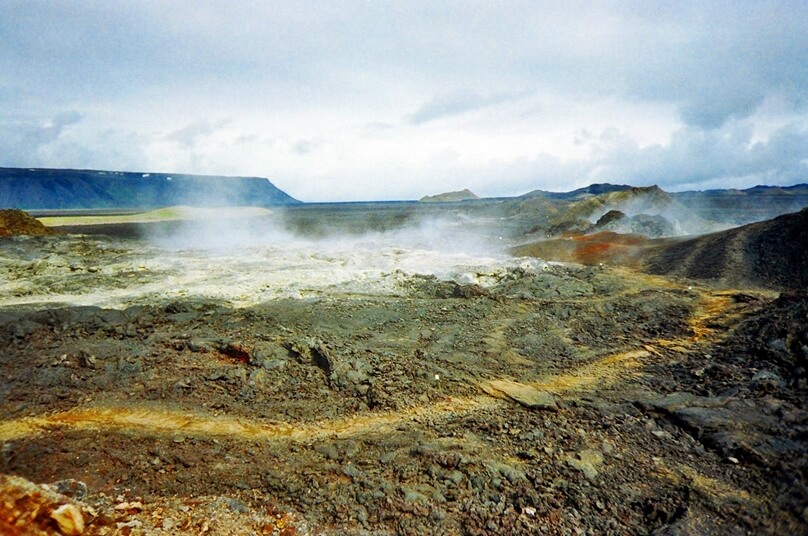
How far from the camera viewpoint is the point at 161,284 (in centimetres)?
1563

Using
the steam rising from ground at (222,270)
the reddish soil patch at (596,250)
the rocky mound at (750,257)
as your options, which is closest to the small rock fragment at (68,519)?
the steam rising from ground at (222,270)

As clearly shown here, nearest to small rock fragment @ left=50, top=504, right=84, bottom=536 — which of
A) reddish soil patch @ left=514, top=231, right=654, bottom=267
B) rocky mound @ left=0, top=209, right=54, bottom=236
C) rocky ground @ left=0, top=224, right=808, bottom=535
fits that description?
rocky ground @ left=0, top=224, right=808, bottom=535

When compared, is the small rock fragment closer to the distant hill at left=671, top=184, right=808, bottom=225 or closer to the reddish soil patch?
the reddish soil patch

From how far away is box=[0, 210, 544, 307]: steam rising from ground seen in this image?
14.2m

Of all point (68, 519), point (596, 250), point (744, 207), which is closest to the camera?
point (68, 519)

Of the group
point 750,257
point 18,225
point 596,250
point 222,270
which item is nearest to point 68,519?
point 222,270

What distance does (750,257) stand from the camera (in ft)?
56.5

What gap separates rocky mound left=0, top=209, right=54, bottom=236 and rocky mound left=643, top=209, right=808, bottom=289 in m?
38.9

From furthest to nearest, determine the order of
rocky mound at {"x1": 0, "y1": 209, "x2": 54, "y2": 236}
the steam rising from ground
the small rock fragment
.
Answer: rocky mound at {"x1": 0, "y1": 209, "x2": 54, "y2": 236}
the steam rising from ground
the small rock fragment

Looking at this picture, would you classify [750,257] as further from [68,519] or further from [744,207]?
[744,207]

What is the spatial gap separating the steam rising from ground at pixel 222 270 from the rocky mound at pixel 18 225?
5.09 meters

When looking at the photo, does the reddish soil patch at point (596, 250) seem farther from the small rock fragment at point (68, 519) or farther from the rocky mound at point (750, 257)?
the small rock fragment at point (68, 519)

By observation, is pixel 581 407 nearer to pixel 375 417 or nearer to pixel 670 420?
pixel 670 420

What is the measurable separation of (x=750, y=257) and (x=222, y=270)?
21.7 m
